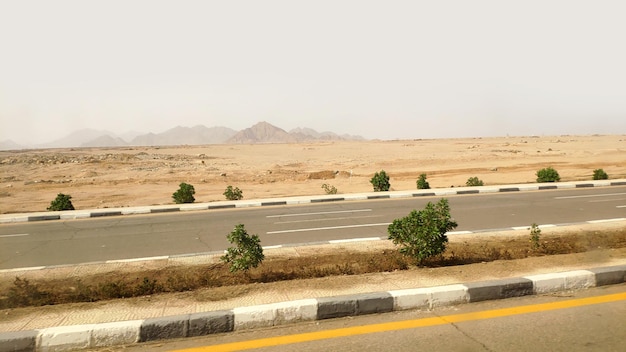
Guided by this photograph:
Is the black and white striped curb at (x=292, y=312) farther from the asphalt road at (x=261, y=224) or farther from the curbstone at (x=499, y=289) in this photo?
the asphalt road at (x=261, y=224)

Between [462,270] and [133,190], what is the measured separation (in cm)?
2411

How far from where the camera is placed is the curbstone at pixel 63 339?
141 inches

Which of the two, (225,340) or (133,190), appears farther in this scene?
(133,190)

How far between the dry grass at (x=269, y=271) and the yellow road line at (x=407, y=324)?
3.46ft

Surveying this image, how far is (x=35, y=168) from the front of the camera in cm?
4009

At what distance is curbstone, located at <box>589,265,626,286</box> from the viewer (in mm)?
4949

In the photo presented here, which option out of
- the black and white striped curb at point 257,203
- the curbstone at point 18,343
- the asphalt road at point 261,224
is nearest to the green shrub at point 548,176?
the black and white striped curb at point 257,203

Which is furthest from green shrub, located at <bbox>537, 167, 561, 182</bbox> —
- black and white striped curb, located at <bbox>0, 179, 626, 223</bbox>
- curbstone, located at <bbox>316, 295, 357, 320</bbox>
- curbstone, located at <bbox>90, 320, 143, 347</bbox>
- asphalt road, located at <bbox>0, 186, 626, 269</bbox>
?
curbstone, located at <bbox>90, 320, 143, 347</bbox>

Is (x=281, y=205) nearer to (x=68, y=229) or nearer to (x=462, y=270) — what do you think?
(x=68, y=229)

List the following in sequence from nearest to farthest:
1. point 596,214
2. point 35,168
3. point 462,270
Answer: point 462,270 < point 596,214 < point 35,168

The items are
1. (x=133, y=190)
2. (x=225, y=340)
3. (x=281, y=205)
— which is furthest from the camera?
(x=133, y=190)

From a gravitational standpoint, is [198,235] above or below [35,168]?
below

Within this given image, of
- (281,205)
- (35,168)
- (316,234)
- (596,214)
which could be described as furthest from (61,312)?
(35,168)

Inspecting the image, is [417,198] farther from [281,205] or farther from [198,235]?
[198,235]
